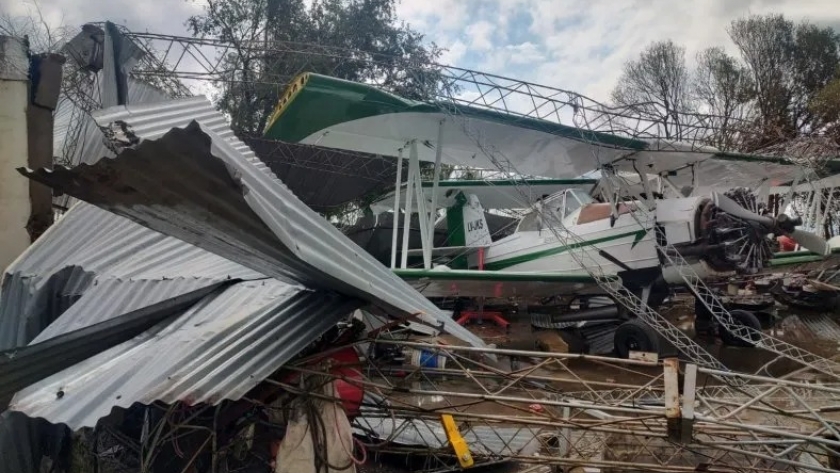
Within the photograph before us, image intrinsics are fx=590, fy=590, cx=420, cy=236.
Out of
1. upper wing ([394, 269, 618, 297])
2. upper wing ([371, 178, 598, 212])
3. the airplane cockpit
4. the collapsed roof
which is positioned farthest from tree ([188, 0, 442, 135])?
the collapsed roof

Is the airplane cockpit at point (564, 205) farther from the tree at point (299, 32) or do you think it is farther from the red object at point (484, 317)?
the tree at point (299, 32)

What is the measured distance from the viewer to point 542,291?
9.95 meters

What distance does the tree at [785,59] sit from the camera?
20891mm

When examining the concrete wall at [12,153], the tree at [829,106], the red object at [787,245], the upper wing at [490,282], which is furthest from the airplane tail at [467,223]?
the tree at [829,106]

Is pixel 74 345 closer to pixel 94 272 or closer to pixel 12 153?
pixel 94 272

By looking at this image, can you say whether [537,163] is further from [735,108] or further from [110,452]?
[735,108]

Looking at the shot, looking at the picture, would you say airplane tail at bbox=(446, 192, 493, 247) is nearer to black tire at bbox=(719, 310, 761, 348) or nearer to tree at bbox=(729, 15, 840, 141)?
black tire at bbox=(719, 310, 761, 348)

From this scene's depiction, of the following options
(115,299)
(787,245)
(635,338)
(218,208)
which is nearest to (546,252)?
(635,338)

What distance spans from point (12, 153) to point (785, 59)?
24.0 metres

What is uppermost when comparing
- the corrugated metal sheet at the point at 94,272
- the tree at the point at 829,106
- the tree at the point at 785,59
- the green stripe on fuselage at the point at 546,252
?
the tree at the point at 785,59

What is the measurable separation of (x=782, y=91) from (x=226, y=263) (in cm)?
2262

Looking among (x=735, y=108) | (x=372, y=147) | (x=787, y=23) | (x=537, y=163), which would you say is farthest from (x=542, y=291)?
(x=787, y=23)

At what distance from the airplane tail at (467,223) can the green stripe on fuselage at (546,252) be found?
2.13 feet

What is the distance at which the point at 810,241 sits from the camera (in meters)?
8.65
